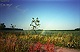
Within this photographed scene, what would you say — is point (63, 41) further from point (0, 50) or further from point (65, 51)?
point (0, 50)

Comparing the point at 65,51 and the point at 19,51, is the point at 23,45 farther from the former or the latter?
the point at 65,51

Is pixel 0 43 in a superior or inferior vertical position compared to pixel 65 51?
superior

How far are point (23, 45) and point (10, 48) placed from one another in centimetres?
66

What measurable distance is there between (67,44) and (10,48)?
3120mm

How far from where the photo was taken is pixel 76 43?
271 inches

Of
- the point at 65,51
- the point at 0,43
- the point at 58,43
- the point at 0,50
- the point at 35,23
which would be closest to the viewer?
the point at 0,50

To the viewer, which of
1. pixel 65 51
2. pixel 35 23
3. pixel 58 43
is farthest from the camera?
pixel 35 23

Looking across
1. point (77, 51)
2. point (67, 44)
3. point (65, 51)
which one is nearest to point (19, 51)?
point (65, 51)

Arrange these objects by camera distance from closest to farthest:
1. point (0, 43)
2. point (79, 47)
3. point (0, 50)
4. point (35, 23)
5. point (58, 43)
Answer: point (0, 50)
point (0, 43)
point (79, 47)
point (58, 43)
point (35, 23)

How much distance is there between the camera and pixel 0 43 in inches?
196

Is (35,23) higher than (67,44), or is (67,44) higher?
(35,23)

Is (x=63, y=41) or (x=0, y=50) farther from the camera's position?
(x=63, y=41)

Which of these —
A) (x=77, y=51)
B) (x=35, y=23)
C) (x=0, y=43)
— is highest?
(x=35, y=23)

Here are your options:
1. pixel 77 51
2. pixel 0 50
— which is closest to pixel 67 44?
pixel 77 51
